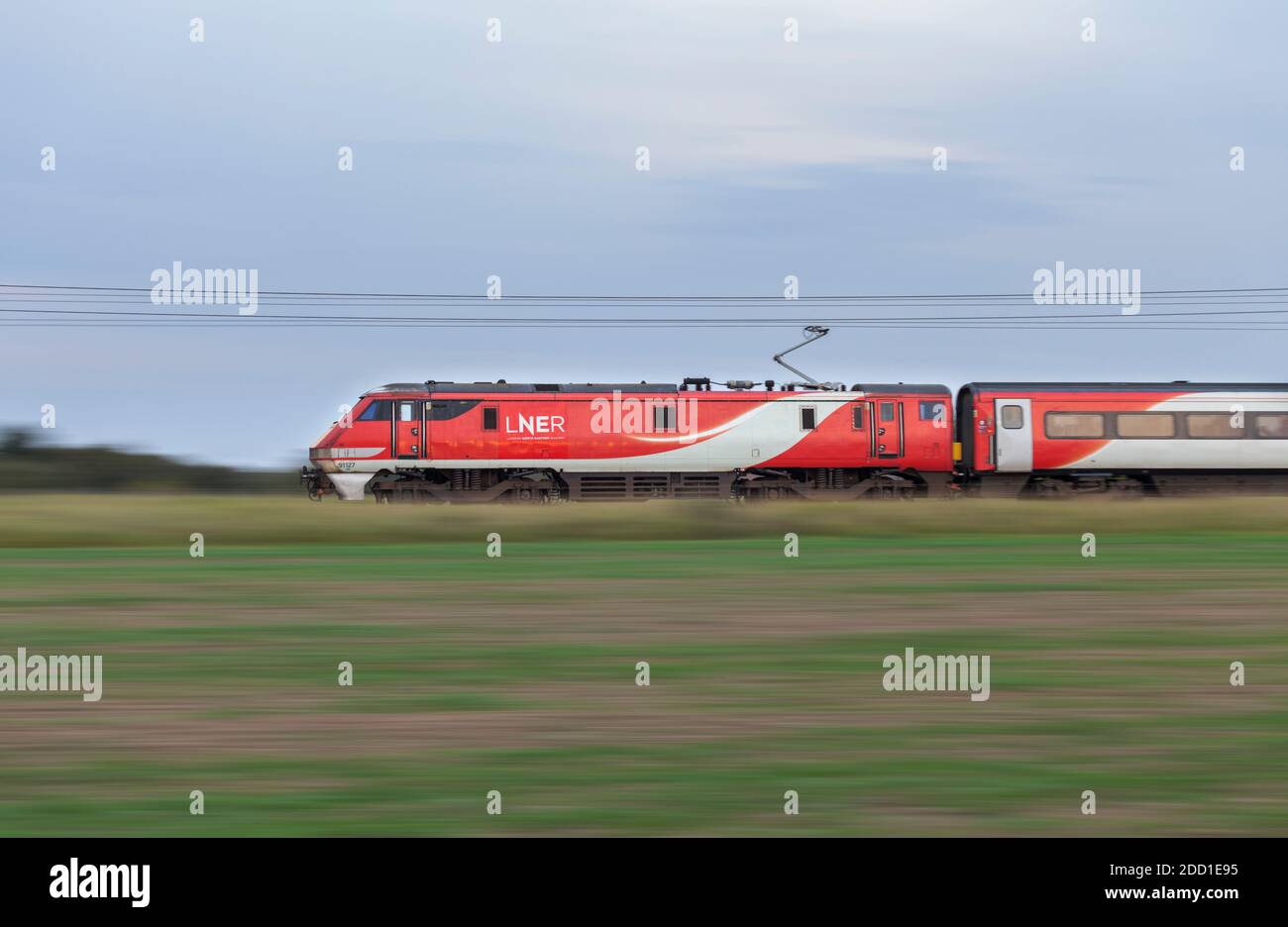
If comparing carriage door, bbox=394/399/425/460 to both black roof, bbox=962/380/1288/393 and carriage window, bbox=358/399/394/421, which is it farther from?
black roof, bbox=962/380/1288/393

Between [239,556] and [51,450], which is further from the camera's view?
[51,450]

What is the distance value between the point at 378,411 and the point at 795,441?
38.2ft

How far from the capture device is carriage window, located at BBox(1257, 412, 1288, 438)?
1569 inches

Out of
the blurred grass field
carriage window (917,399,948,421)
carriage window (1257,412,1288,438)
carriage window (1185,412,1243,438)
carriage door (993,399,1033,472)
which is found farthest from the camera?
carriage window (1257,412,1288,438)

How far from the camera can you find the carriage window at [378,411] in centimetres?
3766

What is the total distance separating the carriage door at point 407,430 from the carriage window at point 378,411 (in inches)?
6.3

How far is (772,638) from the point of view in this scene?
40.0 ft

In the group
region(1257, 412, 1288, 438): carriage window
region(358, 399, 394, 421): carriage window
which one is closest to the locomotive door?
region(1257, 412, 1288, 438): carriage window

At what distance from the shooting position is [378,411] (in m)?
37.7

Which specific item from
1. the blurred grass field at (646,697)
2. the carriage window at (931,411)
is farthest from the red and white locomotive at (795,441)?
the blurred grass field at (646,697)

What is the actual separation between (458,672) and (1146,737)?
4967 millimetres

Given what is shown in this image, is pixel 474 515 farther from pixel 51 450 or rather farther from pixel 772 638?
pixel 51 450

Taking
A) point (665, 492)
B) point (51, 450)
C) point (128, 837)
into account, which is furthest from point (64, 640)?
point (51, 450)

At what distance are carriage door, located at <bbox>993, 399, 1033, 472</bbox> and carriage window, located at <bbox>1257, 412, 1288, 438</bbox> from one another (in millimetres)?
6825
